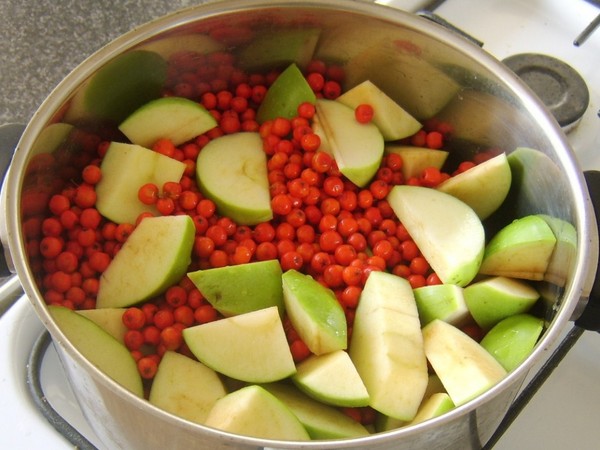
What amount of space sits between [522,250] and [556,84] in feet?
0.94

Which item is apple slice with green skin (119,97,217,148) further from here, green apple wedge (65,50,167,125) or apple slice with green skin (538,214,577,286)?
apple slice with green skin (538,214,577,286)

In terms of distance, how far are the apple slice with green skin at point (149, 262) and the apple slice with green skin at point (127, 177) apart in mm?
54

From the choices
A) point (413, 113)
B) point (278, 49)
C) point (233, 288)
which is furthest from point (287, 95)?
point (233, 288)

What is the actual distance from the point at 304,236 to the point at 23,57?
66cm

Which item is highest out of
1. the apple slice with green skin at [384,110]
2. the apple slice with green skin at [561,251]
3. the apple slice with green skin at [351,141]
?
the apple slice with green skin at [561,251]

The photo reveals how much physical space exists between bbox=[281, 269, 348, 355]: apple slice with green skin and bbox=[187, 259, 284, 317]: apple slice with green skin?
1.1 inches

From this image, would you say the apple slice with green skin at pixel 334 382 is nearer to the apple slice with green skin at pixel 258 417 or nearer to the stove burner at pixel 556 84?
the apple slice with green skin at pixel 258 417

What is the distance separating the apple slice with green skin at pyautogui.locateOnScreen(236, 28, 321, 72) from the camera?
91 centimetres

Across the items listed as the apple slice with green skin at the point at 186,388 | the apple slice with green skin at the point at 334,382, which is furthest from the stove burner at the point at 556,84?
the apple slice with green skin at the point at 186,388

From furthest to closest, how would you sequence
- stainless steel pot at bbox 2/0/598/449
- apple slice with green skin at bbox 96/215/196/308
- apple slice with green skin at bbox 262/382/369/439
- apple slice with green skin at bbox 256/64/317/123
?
apple slice with green skin at bbox 256/64/317/123 → apple slice with green skin at bbox 96/215/196/308 → apple slice with green skin at bbox 262/382/369/439 → stainless steel pot at bbox 2/0/598/449

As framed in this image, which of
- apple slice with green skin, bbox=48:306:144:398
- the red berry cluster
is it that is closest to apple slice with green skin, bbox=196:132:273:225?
the red berry cluster

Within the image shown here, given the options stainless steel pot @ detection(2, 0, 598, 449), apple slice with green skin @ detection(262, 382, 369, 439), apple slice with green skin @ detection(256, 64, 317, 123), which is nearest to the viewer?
stainless steel pot @ detection(2, 0, 598, 449)

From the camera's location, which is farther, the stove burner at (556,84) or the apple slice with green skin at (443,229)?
the stove burner at (556,84)

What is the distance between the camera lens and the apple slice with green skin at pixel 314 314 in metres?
0.77
